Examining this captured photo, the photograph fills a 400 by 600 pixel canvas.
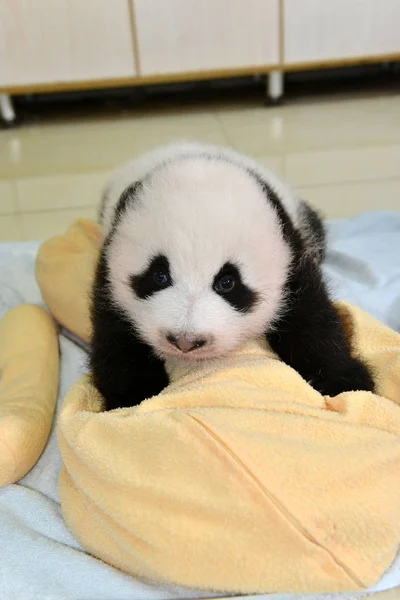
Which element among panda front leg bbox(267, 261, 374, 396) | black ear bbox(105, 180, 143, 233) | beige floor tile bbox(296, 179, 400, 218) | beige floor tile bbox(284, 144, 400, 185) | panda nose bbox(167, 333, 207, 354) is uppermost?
black ear bbox(105, 180, 143, 233)

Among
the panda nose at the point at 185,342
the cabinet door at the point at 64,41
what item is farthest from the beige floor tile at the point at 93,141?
the panda nose at the point at 185,342

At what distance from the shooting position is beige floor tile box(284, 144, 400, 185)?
2203 mm

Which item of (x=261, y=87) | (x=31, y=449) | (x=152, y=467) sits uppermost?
(x=152, y=467)

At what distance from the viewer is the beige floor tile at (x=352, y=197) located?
6.43 feet

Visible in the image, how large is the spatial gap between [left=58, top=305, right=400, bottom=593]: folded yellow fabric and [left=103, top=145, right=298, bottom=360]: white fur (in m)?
0.10

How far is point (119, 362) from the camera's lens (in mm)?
1031

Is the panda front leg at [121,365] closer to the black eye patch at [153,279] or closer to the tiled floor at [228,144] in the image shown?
the black eye patch at [153,279]

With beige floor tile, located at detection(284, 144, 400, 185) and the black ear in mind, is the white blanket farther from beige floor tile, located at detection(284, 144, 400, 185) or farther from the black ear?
beige floor tile, located at detection(284, 144, 400, 185)

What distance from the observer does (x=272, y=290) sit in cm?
94

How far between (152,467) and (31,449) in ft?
0.92

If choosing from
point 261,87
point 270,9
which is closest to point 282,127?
point 270,9

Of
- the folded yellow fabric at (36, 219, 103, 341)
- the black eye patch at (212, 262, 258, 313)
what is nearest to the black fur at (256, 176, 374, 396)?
the black eye patch at (212, 262, 258, 313)

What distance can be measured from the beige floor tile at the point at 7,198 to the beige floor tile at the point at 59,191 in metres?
0.02

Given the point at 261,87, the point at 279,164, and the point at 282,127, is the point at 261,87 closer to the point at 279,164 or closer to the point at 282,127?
the point at 282,127
